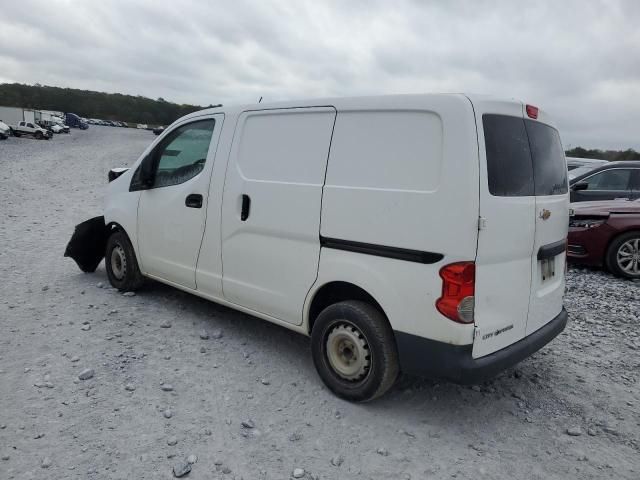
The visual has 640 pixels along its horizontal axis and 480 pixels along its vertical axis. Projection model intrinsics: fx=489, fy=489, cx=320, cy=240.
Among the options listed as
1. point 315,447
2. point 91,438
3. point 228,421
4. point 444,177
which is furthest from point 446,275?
point 91,438

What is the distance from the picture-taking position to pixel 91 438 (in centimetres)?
Result: 281

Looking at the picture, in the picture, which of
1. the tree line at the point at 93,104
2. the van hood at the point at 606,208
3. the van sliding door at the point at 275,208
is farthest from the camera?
the tree line at the point at 93,104

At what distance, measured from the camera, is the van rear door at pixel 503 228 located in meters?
2.81

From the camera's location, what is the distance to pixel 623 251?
6898mm

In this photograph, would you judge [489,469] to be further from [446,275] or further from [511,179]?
[511,179]

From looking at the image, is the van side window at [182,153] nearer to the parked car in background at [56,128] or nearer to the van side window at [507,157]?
the van side window at [507,157]

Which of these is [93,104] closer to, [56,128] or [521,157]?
[56,128]

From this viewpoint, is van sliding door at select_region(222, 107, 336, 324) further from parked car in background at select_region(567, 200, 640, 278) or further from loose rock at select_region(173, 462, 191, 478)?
parked car in background at select_region(567, 200, 640, 278)

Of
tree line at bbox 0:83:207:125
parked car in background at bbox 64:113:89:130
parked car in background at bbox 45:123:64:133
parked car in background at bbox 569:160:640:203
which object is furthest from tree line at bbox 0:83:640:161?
parked car in background at bbox 569:160:640:203

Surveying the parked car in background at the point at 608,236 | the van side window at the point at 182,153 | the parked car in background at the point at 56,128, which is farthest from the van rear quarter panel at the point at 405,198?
the parked car in background at the point at 56,128

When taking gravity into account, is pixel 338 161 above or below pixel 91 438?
above

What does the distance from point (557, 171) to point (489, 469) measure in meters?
2.10

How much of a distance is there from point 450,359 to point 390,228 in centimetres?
85

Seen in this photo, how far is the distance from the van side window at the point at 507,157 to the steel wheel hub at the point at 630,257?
4.75 metres
